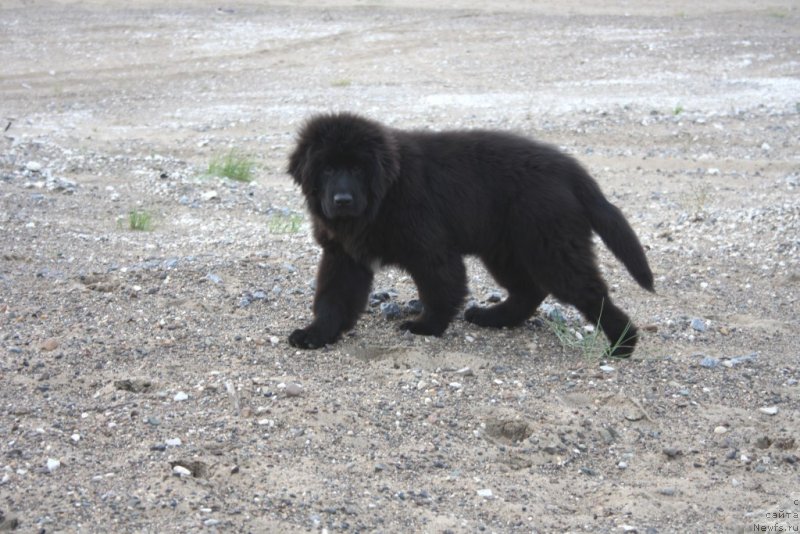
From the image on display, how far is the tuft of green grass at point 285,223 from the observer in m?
9.83

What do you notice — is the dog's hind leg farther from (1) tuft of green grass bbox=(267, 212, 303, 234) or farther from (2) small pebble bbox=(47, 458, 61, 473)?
(2) small pebble bbox=(47, 458, 61, 473)

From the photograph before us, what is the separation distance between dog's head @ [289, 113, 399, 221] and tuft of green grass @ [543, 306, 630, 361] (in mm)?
1631

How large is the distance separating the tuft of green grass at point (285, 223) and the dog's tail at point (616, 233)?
343 cm

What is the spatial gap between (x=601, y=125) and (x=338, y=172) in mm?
9047

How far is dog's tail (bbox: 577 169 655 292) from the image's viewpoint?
7.07 m

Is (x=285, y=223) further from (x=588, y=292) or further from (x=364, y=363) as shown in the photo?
(x=588, y=292)

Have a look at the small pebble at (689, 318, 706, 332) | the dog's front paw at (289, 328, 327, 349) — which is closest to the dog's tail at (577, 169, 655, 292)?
the small pebble at (689, 318, 706, 332)

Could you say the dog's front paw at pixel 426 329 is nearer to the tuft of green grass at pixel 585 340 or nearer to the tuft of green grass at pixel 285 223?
the tuft of green grass at pixel 585 340

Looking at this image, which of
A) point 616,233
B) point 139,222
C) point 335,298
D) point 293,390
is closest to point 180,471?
point 293,390

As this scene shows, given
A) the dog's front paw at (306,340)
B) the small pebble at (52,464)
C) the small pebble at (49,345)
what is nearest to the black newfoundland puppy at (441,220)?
the dog's front paw at (306,340)

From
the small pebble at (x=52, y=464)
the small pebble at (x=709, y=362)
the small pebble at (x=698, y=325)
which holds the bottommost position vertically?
the small pebble at (x=698, y=325)

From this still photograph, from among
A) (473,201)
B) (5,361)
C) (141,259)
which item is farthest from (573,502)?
(141,259)

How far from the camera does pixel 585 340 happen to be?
23.2ft

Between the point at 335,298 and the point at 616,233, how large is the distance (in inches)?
81.1
